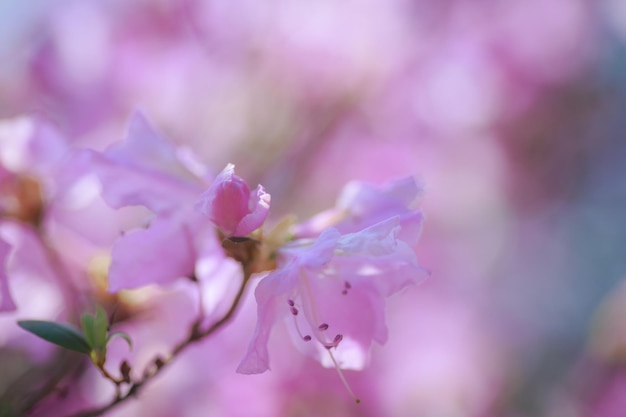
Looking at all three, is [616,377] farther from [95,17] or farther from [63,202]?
[95,17]

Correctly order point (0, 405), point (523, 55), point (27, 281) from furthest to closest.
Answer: point (523, 55) → point (27, 281) → point (0, 405)

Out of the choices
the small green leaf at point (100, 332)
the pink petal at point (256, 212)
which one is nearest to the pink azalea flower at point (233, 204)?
the pink petal at point (256, 212)

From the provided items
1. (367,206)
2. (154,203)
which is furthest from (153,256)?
(367,206)

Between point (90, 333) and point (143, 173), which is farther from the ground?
point (143, 173)

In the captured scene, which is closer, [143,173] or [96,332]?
[96,332]

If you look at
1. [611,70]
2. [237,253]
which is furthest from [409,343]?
[237,253]

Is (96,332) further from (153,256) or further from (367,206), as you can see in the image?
(367,206)

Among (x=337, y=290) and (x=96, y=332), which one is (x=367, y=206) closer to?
(x=337, y=290)
